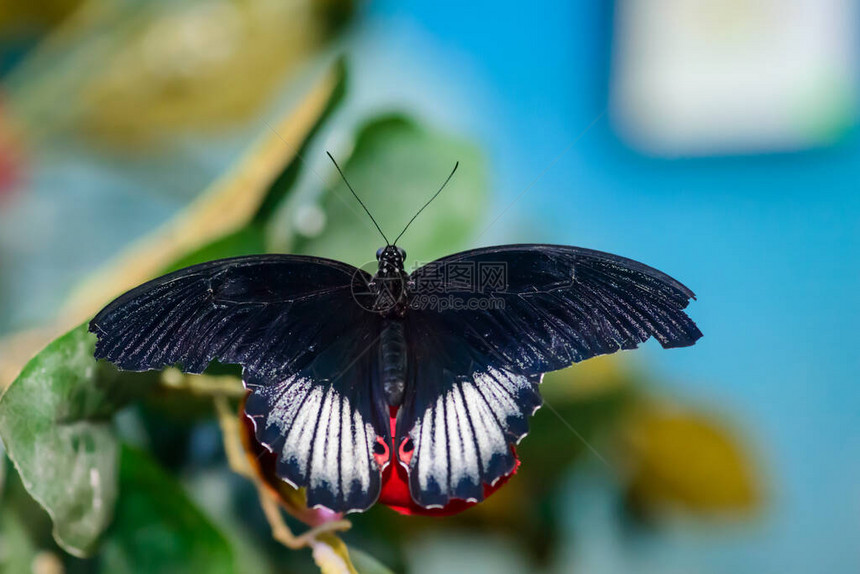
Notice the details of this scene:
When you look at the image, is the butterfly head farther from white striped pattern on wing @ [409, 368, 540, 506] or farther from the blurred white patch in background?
the blurred white patch in background

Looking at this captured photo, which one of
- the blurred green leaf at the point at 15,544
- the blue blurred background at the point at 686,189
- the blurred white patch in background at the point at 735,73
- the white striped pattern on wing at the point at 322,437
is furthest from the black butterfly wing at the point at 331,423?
the blurred white patch in background at the point at 735,73

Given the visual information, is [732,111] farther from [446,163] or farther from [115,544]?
[115,544]

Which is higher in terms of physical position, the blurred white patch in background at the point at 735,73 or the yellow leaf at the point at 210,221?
the blurred white patch in background at the point at 735,73

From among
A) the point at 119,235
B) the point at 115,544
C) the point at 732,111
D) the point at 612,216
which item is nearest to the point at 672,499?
the point at 612,216

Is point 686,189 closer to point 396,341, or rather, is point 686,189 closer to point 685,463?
point 685,463

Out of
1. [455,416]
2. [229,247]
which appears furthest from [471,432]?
[229,247]

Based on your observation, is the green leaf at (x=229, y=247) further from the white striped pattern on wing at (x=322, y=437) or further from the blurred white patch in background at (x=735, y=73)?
the blurred white patch in background at (x=735, y=73)

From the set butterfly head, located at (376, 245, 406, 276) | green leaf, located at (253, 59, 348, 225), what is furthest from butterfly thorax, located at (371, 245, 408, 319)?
green leaf, located at (253, 59, 348, 225)
